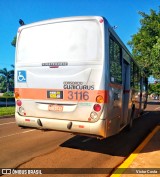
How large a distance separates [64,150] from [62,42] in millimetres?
3199

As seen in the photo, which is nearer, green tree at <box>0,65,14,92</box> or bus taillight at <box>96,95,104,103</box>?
bus taillight at <box>96,95,104,103</box>

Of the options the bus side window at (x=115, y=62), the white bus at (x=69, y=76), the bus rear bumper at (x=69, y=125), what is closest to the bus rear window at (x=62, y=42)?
the white bus at (x=69, y=76)

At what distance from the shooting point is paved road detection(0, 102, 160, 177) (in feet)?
23.1

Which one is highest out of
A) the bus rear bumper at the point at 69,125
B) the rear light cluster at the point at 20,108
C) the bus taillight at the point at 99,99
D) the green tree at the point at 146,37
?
the green tree at the point at 146,37

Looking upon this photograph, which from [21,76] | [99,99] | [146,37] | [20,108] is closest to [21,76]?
[21,76]

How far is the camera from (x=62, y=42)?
25.0ft

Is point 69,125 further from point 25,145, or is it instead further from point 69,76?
point 25,145

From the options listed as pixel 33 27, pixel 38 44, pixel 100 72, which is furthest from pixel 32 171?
pixel 33 27

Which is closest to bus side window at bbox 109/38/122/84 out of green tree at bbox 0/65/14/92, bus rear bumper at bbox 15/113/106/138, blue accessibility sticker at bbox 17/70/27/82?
bus rear bumper at bbox 15/113/106/138

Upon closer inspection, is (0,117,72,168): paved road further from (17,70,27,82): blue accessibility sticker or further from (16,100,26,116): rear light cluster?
(17,70,27,82): blue accessibility sticker

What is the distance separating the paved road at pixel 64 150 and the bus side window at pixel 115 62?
2166mm

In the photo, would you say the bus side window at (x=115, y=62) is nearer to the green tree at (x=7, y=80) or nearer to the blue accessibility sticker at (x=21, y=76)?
the blue accessibility sticker at (x=21, y=76)

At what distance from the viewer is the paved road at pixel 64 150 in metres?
7.05

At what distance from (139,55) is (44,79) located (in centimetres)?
3883
